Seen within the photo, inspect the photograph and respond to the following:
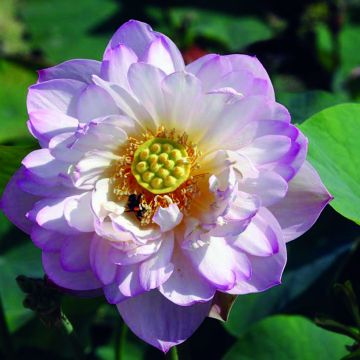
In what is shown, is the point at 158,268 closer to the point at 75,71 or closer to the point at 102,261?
the point at 102,261

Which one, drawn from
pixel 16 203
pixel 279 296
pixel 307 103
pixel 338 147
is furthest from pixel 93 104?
pixel 279 296

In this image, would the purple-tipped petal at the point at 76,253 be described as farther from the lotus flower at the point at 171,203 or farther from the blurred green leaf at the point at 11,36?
the blurred green leaf at the point at 11,36

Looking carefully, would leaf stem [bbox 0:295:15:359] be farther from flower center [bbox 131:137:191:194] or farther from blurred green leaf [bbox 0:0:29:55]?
blurred green leaf [bbox 0:0:29:55]

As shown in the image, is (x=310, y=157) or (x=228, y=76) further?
(x=310, y=157)

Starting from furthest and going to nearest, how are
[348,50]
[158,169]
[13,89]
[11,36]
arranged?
1. [11,36]
2. [348,50]
3. [13,89]
4. [158,169]

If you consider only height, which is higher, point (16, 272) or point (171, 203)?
point (171, 203)

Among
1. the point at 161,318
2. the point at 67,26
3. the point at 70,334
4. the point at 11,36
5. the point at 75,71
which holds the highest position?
the point at 75,71

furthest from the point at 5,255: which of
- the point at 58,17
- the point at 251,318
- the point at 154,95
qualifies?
the point at 58,17

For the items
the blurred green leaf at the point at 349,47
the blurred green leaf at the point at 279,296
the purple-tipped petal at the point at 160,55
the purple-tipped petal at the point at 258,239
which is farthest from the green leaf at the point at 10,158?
the blurred green leaf at the point at 349,47
